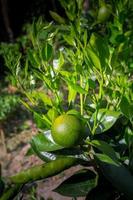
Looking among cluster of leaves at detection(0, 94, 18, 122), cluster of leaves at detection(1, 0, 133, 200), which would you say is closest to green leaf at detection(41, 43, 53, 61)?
cluster of leaves at detection(1, 0, 133, 200)

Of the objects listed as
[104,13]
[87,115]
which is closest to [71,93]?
[87,115]

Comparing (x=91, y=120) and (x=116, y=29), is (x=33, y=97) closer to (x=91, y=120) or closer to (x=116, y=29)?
(x=91, y=120)

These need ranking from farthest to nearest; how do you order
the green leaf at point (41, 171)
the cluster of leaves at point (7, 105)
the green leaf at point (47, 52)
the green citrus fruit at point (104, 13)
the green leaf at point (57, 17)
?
the cluster of leaves at point (7, 105) < the green leaf at point (57, 17) < the green citrus fruit at point (104, 13) < the green leaf at point (47, 52) < the green leaf at point (41, 171)

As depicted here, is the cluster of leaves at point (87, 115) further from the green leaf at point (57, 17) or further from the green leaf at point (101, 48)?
the green leaf at point (57, 17)

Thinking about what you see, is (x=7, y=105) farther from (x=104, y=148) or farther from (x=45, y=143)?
(x=104, y=148)

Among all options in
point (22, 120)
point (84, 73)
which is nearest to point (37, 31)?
point (84, 73)

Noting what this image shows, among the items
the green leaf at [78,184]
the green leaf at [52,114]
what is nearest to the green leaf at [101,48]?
the green leaf at [52,114]

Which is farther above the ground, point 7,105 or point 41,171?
point 41,171

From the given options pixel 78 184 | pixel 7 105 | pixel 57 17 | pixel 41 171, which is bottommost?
pixel 7 105
